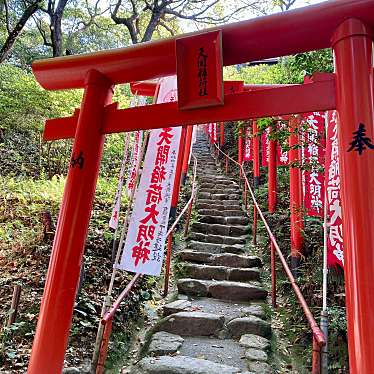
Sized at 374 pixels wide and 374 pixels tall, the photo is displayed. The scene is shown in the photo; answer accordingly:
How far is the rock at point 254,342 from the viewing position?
400 cm

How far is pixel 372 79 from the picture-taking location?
2.21 meters

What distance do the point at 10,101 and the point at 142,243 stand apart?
296 inches

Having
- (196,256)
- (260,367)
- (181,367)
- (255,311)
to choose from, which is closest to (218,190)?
(196,256)

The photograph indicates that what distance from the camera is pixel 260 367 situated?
3.63 m

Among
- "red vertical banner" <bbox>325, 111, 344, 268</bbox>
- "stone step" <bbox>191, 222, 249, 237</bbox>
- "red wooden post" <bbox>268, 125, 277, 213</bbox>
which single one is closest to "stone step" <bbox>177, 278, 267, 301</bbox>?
"red vertical banner" <bbox>325, 111, 344, 268</bbox>

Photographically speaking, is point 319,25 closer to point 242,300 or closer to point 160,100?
point 160,100

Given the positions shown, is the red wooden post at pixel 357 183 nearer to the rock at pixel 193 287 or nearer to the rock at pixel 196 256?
the rock at pixel 193 287

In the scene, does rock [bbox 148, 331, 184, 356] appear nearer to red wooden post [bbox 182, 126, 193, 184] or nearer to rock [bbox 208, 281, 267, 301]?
rock [bbox 208, 281, 267, 301]

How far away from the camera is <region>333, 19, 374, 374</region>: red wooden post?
1888 millimetres

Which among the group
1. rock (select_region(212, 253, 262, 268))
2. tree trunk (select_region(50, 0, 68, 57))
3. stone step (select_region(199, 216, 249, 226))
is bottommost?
rock (select_region(212, 253, 262, 268))

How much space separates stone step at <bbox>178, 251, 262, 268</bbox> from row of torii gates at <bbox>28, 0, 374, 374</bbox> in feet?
11.6

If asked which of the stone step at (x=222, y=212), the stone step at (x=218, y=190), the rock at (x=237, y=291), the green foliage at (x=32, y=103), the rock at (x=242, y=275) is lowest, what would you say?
the rock at (x=237, y=291)

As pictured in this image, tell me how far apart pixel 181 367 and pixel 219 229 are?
4.49 m

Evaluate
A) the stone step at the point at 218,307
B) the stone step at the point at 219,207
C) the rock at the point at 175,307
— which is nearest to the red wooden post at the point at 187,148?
the stone step at the point at 219,207
